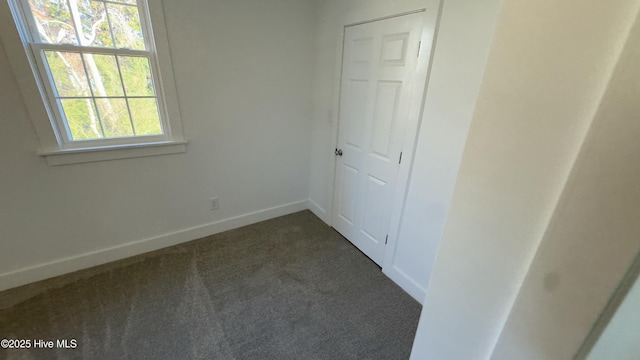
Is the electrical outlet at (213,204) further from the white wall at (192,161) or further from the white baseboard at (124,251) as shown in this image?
the white baseboard at (124,251)

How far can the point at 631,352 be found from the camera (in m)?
0.44

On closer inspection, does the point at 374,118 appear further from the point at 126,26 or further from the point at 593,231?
the point at 126,26

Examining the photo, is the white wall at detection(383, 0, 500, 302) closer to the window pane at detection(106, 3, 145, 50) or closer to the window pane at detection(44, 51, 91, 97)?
the window pane at detection(106, 3, 145, 50)

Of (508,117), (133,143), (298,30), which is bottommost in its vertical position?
(133,143)

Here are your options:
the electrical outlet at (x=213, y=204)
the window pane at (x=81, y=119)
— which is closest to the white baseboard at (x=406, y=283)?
the electrical outlet at (x=213, y=204)

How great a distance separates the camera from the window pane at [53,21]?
4.93 feet

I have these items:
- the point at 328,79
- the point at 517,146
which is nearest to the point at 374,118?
the point at 328,79

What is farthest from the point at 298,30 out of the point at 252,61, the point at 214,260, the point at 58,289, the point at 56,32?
the point at 58,289

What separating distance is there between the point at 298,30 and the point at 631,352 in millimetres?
2698

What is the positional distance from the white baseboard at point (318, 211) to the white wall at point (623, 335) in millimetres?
2301

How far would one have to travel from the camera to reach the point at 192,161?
2.18 metres

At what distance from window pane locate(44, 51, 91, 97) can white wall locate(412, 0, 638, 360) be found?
7.83 ft

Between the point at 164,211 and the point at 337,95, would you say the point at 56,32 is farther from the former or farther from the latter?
the point at 337,95

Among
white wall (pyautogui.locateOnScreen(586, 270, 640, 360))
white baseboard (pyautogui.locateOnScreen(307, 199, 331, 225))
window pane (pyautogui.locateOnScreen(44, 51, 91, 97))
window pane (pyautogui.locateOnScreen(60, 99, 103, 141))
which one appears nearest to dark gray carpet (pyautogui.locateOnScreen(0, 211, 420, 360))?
white baseboard (pyautogui.locateOnScreen(307, 199, 331, 225))
